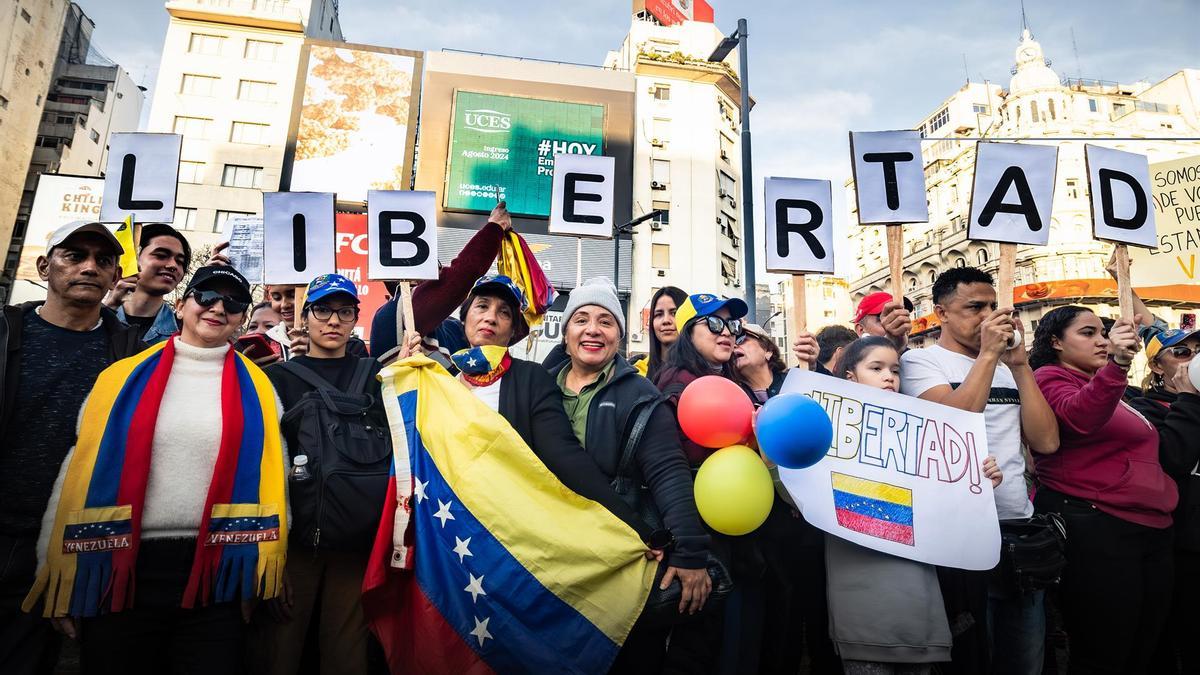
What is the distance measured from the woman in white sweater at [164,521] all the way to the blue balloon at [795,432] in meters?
1.87

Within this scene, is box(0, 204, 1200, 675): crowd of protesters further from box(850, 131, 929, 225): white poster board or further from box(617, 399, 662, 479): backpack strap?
box(850, 131, 929, 225): white poster board

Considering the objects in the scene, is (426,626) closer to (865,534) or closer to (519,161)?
(865,534)

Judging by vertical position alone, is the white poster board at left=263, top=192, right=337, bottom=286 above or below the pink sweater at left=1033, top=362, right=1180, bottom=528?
above

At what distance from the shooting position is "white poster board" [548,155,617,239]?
169 inches

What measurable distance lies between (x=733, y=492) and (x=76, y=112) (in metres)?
48.0

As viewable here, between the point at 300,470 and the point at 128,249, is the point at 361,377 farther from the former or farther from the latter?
the point at 128,249

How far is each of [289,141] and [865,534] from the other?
29.1 metres

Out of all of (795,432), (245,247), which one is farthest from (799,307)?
(245,247)

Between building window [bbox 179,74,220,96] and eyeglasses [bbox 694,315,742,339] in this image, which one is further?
building window [bbox 179,74,220,96]

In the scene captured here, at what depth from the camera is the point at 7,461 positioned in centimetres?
217

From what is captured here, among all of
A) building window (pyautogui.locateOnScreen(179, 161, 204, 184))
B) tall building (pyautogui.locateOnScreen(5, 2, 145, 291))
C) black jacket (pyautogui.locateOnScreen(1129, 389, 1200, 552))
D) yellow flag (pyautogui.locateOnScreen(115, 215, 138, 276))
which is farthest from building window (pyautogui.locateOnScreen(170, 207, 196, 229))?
black jacket (pyautogui.locateOnScreen(1129, 389, 1200, 552))

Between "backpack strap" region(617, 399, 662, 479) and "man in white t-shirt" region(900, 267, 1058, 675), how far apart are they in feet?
4.57

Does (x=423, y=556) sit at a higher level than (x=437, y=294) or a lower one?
lower

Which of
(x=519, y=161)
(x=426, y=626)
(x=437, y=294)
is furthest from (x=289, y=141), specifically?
(x=426, y=626)
